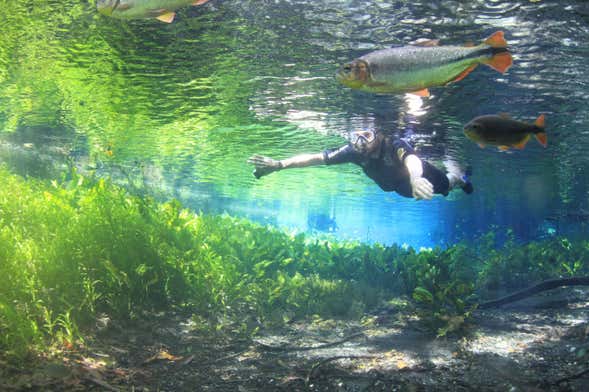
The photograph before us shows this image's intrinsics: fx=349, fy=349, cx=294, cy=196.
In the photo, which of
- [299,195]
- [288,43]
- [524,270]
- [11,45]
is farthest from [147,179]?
[524,270]

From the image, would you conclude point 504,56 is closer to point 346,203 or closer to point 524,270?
point 524,270

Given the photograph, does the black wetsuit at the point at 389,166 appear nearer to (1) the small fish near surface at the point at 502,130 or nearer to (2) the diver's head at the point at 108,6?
(1) the small fish near surface at the point at 502,130

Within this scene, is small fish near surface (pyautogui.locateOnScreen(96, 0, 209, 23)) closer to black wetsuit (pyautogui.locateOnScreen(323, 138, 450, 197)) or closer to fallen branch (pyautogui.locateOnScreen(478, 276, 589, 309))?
black wetsuit (pyautogui.locateOnScreen(323, 138, 450, 197))

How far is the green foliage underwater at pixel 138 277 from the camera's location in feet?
20.0

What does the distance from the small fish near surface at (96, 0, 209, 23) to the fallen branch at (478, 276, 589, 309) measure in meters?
11.0

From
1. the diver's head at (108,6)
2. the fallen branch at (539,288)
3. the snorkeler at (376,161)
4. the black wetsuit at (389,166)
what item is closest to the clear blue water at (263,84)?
the snorkeler at (376,161)

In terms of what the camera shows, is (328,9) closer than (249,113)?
Yes

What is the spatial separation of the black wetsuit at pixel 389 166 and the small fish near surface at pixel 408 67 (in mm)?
4513

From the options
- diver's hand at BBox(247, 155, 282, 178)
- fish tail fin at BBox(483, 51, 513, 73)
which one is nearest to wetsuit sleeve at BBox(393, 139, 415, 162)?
diver's hand at BBox(247, 155, 282, 178)

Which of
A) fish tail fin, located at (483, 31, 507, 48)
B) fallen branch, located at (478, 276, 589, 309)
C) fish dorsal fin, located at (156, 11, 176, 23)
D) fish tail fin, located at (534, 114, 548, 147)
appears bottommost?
fallen branch, located at (478, 276, 589, 309)

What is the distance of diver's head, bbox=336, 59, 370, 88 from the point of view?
3100mm

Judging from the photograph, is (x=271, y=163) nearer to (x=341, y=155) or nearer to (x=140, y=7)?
(x=341, y=155)

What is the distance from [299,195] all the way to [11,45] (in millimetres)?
37586

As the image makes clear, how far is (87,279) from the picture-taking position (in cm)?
A: 670
